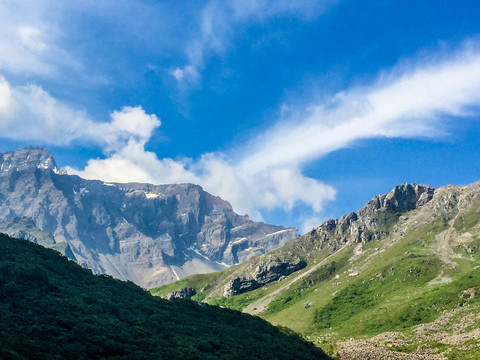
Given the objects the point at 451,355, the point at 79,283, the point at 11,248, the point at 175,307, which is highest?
the point at 11,248

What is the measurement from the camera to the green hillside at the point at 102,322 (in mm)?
50156

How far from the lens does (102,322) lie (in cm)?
6031

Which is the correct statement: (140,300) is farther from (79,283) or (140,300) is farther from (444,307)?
(444,307)

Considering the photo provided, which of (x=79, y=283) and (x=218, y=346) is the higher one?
(x=79, y=283)

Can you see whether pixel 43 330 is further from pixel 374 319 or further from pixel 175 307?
pixel 374 319

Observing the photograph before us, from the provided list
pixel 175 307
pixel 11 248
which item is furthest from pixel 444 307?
pixel 11 248

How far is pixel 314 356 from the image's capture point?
257 feet

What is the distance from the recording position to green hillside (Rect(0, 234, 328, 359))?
50.2 m

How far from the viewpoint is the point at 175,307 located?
81812mm

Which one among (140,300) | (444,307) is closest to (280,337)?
(140,300)

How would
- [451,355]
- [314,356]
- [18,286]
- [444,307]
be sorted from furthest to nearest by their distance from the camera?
1. [444,307]
2. [451,355]
3. [314,356]
4. [18,286]

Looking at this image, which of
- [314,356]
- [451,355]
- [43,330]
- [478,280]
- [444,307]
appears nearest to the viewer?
[43,330]

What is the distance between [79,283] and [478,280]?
599 ft

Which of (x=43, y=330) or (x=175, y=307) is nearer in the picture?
(x=43, y=330)
